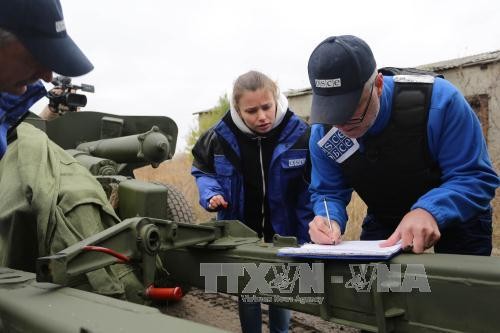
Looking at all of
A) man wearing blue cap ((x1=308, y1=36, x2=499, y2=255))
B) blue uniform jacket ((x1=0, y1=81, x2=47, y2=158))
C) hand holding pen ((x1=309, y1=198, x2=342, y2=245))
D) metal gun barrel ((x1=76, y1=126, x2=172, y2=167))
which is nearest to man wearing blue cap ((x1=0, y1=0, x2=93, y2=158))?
blue uniform jacket ((x1=0, y1=81, x2=47, y2=158))

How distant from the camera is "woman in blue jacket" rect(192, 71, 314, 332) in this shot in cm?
274

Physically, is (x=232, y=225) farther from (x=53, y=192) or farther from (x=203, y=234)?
(x=53, y=192)

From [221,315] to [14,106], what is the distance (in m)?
2.35

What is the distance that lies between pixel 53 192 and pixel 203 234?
2.13 feet

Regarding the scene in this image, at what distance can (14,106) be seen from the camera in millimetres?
1969

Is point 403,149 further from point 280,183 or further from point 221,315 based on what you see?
point 221,315

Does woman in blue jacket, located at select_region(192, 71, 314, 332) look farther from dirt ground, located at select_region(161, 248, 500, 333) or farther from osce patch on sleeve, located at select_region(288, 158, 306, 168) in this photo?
dirt ground, located at select_region(161, 248, 500, 333)

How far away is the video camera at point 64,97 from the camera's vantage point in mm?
3699

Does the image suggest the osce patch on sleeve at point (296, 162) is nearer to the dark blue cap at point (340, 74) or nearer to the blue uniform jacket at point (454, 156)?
the blue uniform jacket at point (454, 156)

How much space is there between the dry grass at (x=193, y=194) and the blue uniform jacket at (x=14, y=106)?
236cm

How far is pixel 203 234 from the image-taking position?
2.24m

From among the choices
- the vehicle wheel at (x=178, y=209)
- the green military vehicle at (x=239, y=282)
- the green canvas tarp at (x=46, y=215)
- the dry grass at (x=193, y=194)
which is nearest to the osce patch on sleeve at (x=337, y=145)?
the green military vehicle at (x=239, y=282)

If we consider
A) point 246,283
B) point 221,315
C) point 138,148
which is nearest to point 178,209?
point 138,148

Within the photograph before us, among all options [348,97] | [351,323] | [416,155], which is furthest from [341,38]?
[351,323]
